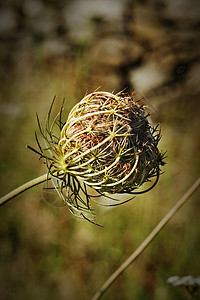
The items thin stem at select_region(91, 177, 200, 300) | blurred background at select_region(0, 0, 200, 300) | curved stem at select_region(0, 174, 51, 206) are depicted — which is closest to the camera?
curved stem at select_region(0, 174, 51, 206)

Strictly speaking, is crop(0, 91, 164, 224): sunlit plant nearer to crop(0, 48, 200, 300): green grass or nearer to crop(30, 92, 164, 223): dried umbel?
crop(30, 92, 164, 223): dried umbel

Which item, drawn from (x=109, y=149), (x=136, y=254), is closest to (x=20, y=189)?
(x=109, y=149)

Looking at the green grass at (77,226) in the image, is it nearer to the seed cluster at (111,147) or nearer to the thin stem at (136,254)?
the thin stem at (136,254)

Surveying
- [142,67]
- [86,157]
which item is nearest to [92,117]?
[86,157]

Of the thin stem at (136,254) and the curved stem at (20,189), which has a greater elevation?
the curved stem at (20,189)

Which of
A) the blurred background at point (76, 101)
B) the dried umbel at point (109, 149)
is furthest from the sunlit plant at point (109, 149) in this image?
the blurred background at point (76, 101)

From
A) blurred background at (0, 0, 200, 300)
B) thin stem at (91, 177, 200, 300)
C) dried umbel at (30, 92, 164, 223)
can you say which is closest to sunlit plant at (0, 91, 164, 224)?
dried umbel at (30, 92, 164, 223)

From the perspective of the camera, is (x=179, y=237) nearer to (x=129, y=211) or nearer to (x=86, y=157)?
(x=129, y=211)

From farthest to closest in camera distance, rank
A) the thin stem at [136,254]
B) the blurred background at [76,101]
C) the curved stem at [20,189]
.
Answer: the blurred background at [76,101] → the thin stem at [136,254] → the curved stem at [20,189]
